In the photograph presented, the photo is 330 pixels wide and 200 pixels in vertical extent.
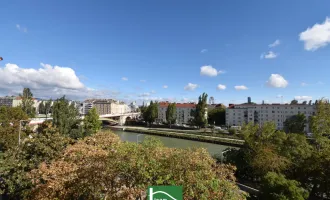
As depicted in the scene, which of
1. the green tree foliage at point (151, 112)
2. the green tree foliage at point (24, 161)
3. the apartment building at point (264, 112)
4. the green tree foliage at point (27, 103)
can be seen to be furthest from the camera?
the green tree foliage at point (151, 112)

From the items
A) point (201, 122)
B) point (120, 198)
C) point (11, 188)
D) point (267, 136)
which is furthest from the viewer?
point (201, 122)

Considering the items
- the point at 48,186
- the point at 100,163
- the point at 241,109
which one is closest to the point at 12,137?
the point at 48,186

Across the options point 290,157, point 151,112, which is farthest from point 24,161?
point 151,112

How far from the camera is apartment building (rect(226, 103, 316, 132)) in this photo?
68375mm

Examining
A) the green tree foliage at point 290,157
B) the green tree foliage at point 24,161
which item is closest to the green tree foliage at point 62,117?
the green tree foliage at point 24,161

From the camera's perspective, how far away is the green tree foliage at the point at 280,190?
10453 millimetres

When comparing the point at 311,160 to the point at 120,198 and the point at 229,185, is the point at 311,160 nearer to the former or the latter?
the point at 229,185

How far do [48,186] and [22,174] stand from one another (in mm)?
4640

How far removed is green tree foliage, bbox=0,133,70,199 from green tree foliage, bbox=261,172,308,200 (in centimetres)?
1168

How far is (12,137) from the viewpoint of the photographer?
20.6 metres

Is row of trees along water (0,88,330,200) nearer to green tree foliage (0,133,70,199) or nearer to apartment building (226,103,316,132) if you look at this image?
green tree foliage (0,133,70,199)

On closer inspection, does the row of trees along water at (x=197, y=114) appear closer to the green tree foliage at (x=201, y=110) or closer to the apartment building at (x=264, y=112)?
the green tree foliage at (x=201, y=110)

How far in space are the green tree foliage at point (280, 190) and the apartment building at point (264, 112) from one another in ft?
197

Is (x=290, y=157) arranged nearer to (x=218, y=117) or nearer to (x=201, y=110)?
(x=201, y=110)
